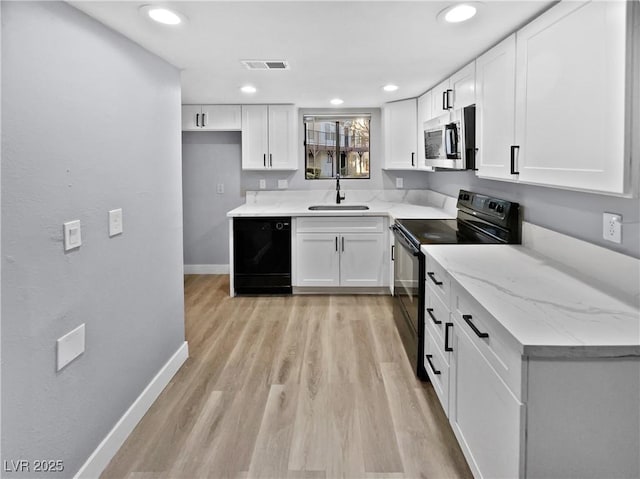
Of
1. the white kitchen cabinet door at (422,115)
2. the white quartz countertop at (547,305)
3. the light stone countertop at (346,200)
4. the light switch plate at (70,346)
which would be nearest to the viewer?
the white quartz countertop at (547,305)

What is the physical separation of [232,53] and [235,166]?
2910 mm

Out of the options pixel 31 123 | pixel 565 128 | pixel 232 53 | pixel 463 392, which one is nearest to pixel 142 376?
pixel 31 123

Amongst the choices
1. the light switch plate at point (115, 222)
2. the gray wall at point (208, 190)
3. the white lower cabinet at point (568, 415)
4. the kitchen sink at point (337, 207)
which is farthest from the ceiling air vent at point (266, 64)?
the gray wall at point (208, 190)

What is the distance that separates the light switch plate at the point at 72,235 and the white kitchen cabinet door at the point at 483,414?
1611mm

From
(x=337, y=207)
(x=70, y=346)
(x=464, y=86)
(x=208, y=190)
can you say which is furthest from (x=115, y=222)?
(x=208, y=190)

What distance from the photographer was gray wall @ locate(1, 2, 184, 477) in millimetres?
1571

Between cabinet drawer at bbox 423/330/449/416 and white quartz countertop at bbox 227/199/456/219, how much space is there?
1765 millimetres

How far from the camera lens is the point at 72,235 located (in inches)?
74.1

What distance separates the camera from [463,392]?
1.99 metres

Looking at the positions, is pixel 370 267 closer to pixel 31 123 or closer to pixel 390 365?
pixel 390 365

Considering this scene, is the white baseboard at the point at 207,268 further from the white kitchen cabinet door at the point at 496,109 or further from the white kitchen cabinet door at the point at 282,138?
the white kitchen cabinet door at the point at 496,109

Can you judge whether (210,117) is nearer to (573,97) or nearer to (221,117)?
(221,117)

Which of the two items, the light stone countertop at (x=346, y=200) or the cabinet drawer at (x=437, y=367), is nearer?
the cabinet drawer at (x=437, y=367)

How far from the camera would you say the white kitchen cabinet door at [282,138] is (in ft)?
17.0
